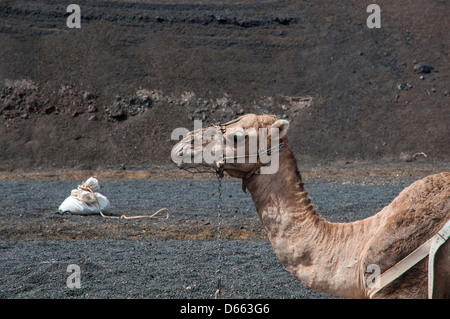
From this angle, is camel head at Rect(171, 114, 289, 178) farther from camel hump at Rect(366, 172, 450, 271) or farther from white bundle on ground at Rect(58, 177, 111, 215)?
white bundle on ground at Rect(58, 177, 111, 215)

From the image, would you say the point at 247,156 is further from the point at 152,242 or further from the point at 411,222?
the point at 152,242

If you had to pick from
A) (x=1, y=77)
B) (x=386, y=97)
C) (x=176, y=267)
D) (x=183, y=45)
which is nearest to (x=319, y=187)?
(x=176, y=267)

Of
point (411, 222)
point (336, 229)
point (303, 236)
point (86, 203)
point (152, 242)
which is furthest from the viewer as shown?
point (86, 203)

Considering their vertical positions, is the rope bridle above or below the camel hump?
above

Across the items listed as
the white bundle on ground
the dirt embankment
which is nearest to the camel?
the white bundle on ground

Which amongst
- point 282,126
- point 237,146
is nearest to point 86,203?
point 237,146

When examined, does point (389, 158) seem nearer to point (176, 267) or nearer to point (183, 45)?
point (183, 45)

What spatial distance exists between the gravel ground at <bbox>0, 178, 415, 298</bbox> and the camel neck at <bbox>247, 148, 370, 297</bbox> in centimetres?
233

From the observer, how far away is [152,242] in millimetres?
9227

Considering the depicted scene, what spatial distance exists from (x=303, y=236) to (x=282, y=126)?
80 centimetres

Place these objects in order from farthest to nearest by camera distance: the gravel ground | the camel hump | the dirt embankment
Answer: the dirt embankment, the gravel ground, the camel hump

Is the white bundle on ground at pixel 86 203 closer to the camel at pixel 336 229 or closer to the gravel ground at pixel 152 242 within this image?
the gravel ground at pixel 152 242

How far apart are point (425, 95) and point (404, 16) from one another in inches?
228

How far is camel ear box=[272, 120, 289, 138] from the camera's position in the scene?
399cm
